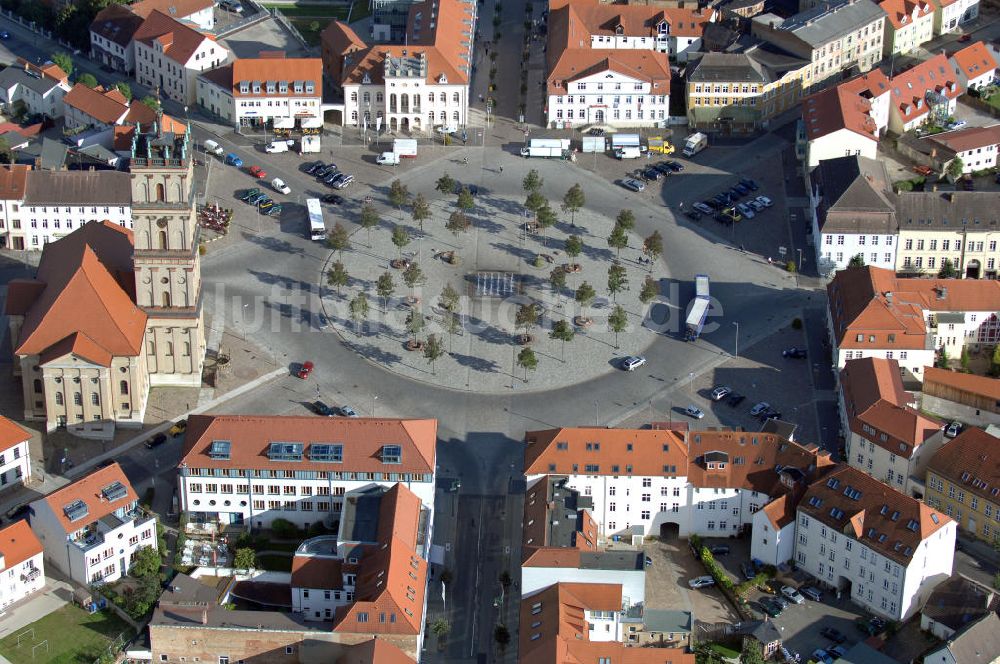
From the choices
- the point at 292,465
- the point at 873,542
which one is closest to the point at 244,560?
the point at 292,465

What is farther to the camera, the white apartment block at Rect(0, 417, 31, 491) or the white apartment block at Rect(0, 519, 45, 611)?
the white apartment block at Rect(0, 417, 31, 491)

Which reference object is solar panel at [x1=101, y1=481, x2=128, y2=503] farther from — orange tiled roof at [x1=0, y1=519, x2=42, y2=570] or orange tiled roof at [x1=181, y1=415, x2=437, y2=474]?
orange tiled roof at [x1=0, y1=519, x2=42, y2=570]

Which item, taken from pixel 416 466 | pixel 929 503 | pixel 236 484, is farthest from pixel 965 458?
pixel 236 484

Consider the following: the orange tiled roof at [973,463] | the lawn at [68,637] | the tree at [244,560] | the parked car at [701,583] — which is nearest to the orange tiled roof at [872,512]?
the orange tiled roof at [973,463]

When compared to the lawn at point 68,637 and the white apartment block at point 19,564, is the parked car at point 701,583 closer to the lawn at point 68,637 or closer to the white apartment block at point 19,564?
the lawn at point 68,637

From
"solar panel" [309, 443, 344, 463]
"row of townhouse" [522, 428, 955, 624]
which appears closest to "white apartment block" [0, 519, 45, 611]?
"solar panel" [309, 443, 344, 463]
